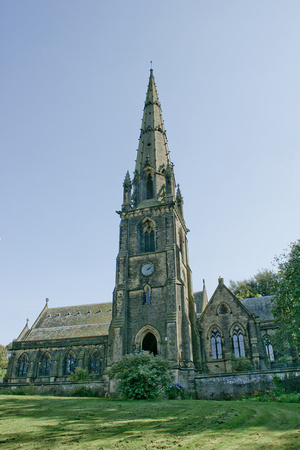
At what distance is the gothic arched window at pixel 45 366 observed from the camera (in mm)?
37688

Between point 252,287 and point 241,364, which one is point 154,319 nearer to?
point 241,364

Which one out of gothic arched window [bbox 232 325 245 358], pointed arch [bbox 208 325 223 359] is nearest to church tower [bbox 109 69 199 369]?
pointed arch [bbox 208 325 223 359]

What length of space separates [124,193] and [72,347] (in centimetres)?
1724

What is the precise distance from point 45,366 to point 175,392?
66.0ft

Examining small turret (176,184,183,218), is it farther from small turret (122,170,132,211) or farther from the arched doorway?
the arched doorway

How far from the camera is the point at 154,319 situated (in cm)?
3009

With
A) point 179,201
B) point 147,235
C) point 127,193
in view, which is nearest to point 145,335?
point 147,235

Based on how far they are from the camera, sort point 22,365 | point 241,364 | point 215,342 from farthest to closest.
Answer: point 22,365
point 215,342
point 241,364

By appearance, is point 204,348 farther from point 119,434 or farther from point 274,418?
point 119,434

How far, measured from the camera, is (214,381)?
25781 mm

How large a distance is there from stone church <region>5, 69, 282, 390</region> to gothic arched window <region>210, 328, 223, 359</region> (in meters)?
0.09

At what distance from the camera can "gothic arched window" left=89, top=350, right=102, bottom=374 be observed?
1420 inches

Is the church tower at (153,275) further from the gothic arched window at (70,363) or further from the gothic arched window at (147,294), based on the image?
the gothic arched window at (70,363)

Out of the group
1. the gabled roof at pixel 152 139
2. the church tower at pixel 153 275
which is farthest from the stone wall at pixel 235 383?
the gabled roof at pixel 152 139
